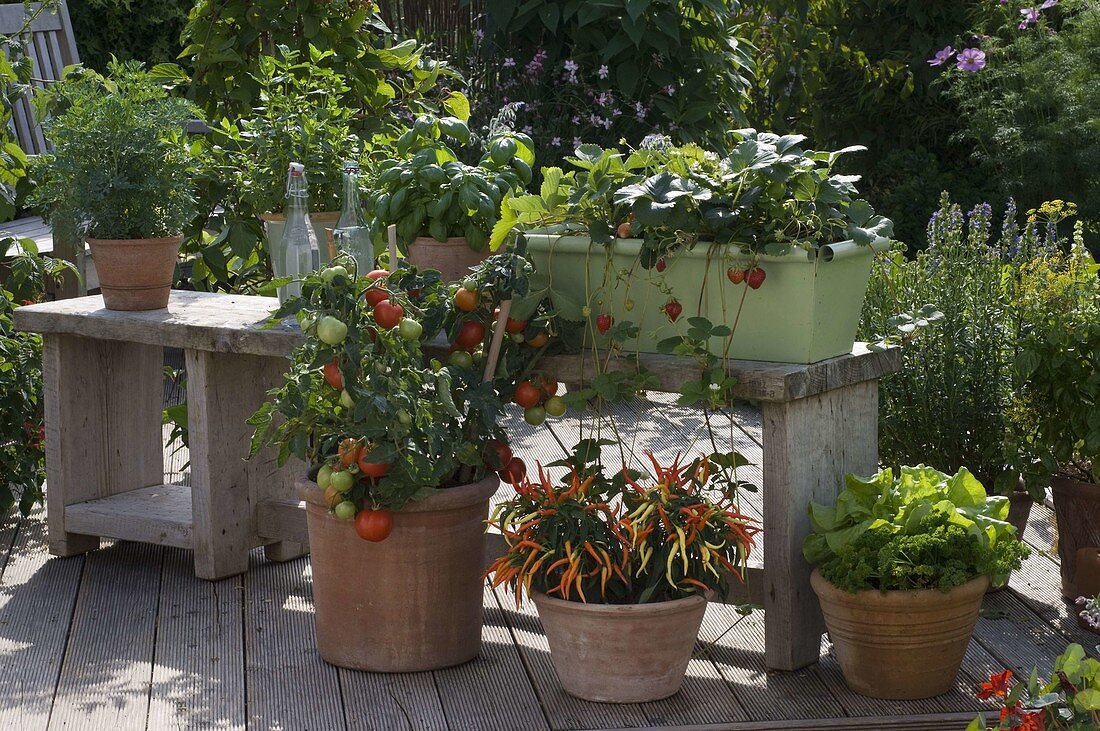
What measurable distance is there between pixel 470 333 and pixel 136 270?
3.31ft

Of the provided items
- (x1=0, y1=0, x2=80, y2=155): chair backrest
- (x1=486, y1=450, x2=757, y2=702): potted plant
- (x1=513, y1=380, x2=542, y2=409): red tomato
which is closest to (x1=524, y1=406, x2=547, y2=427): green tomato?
(x1=513, y1=380, x2=542, y2=409): red tomato

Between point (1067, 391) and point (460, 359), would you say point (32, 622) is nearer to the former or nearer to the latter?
point (460, 359)

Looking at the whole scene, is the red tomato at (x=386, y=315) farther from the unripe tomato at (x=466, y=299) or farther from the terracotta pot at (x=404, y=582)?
the terracotta pot at (x=404, y=582)

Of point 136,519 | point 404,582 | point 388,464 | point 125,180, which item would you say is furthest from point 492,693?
point 125,180

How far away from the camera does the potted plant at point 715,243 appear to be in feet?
7.93

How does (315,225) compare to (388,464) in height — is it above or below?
above

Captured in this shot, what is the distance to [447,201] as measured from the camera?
2.68 m

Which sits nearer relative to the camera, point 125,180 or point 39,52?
point 125,180

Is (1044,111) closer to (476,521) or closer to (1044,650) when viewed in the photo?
(1044,650)

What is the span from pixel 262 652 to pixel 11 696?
0.47m

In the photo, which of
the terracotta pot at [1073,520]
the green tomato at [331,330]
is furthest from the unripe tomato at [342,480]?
the terracotta pot at [1073,520]

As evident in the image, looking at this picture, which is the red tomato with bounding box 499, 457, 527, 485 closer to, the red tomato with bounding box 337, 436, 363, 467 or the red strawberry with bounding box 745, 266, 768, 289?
the red tomato with bounding box 337, 436, 363, 467

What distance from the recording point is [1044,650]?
8.99 ft

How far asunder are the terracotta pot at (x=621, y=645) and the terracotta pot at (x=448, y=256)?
0.68 meters
